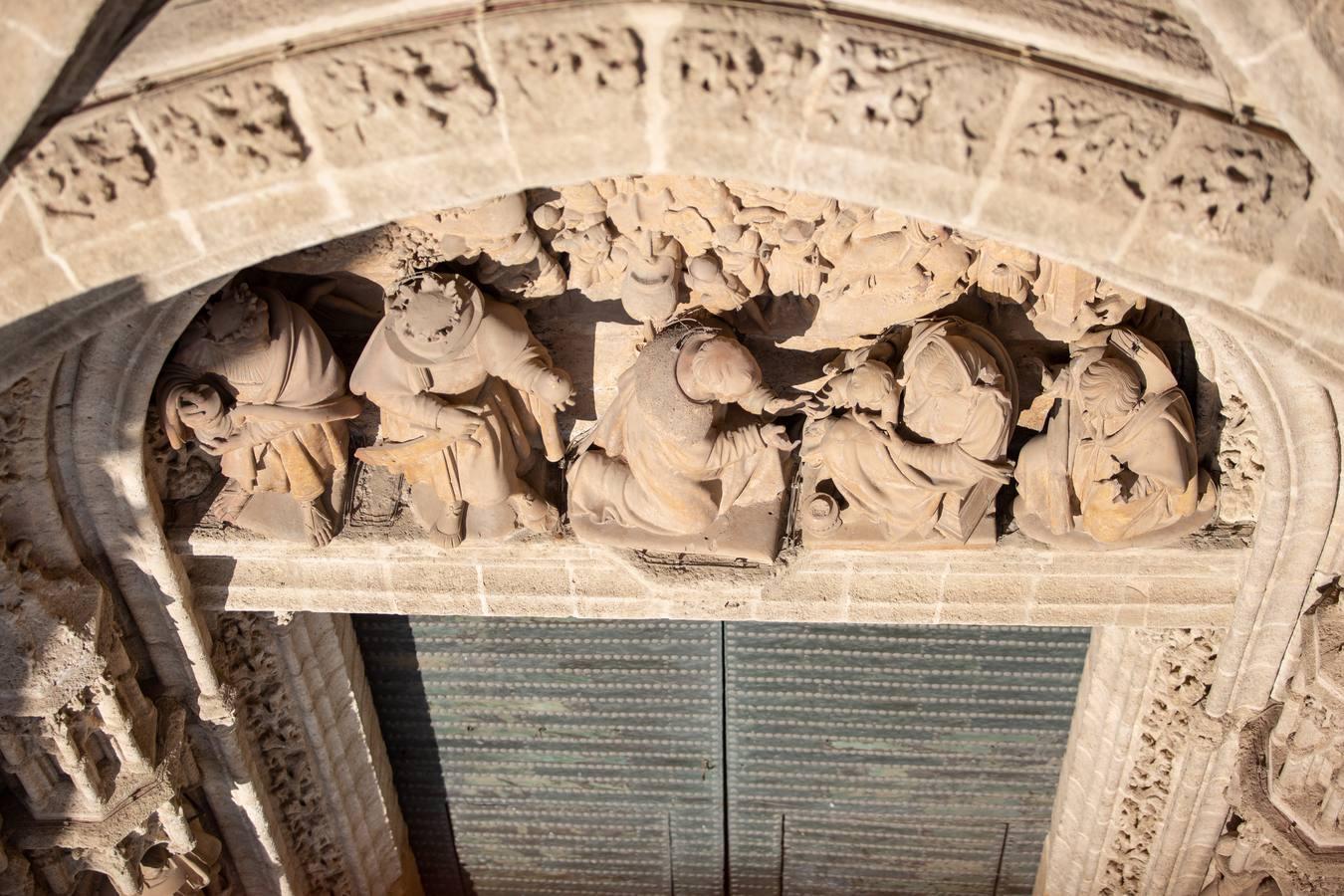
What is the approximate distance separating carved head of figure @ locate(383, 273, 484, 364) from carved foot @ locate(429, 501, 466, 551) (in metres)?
0.63

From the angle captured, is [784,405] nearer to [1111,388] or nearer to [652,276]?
[652,276]

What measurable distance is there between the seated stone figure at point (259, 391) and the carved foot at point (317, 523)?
0.10 meters

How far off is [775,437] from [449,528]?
113 centimetres

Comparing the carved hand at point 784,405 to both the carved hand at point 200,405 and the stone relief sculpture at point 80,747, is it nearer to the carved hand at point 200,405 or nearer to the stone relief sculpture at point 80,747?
the carved hand at point 200,405

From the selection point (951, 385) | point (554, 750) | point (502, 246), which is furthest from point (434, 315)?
point (554, 750)

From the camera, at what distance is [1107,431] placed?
11.7 feet

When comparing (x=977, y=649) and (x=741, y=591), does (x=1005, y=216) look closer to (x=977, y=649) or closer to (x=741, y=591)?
(x=741, y=591)

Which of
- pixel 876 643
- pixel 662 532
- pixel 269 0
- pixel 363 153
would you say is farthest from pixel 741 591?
pixel 269 0

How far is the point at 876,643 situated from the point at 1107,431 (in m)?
1.71

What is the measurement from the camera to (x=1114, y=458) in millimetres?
3619

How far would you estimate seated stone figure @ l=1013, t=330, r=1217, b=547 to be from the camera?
3498 mm

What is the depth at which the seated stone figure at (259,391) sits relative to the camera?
350 cm

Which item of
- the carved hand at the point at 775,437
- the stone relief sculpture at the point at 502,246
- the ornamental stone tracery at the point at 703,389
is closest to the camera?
the ornamental stone tracery at the point at 703,389

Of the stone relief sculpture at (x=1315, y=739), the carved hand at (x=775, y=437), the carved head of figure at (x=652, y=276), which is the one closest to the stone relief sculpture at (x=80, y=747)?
the carved head of figure at (x=652, y=276)
